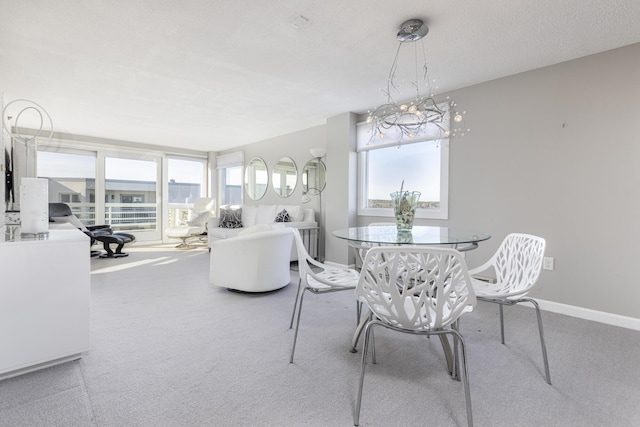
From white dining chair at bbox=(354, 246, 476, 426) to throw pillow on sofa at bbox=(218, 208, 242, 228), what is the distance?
4755mm

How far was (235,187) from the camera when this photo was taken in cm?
722

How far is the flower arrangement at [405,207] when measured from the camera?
89.9 inches

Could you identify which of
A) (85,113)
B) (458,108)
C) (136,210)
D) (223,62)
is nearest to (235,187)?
(136,210)

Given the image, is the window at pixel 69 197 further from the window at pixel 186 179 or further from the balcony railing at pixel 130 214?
the window at pixel 186 179

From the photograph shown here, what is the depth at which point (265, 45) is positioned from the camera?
2.54 m

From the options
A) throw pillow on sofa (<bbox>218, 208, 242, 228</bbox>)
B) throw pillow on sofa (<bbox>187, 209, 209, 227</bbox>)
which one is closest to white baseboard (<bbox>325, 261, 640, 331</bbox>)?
throw pillow on sofa (<bbox>218, 208, 242, 228</bbox>)

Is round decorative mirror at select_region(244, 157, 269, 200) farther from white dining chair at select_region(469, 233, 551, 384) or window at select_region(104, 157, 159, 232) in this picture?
white dining chair at select_region(469, 233, 551, 384)

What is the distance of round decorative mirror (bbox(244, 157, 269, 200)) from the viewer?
6.36 m

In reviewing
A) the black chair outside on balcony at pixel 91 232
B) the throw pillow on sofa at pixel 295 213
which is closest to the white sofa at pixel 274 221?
the throw pillow on sofa at pixel 295 213

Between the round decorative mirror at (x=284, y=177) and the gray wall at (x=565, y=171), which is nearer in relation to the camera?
the gray wall at (x=565, y=171)

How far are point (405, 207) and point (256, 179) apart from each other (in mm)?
4730

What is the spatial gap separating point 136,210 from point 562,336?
736 cm

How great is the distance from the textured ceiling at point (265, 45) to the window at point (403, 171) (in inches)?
22.1

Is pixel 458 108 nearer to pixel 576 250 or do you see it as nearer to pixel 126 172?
pixel 576 250
